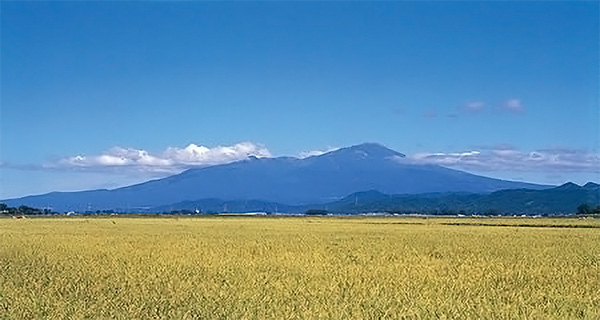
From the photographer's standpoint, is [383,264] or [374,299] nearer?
[374,299]

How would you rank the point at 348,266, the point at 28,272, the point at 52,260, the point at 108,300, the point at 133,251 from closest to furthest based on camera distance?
the point at 108,300
the point at 28,272
the point at 348,266
the point at 52,260
the point at 133,251

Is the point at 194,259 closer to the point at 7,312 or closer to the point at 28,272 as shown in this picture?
the point at 28,272

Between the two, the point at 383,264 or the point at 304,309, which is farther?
the point at 383,264

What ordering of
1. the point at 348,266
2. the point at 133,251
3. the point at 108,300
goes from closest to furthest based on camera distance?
the point at 108,300 → the point at 348,266 → the point at 133,251

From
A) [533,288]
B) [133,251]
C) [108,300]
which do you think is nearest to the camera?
[108,300]

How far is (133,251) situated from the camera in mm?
29359

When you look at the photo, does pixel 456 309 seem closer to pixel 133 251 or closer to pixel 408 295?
pixel 408 295

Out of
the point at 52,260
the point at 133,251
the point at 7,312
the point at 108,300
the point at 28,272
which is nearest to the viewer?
the point at 7,312

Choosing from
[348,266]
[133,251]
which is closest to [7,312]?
[348,266]

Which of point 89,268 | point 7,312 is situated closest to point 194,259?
point 89,268

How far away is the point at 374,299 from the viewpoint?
1534 cm

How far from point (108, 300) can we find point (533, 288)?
9239mm

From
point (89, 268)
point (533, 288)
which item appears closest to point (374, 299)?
point (533, 288)

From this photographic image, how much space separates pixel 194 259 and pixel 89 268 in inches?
156
